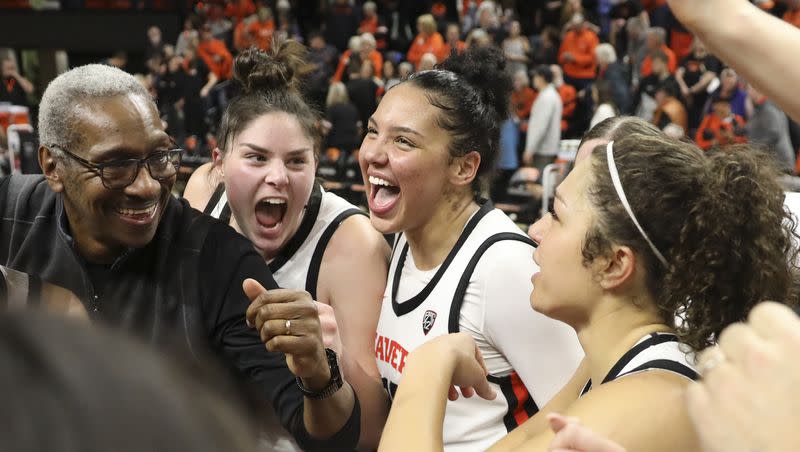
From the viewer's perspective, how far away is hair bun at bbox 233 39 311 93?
2.97 metres

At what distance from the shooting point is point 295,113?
2.95 metres

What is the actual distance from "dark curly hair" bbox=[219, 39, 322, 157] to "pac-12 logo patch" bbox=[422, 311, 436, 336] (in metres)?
0.78

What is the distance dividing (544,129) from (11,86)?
9.47 meters

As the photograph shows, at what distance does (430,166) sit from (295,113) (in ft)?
1.72

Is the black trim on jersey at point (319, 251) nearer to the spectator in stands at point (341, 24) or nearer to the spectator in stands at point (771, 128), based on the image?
the spectator in stands at point (771, 128)

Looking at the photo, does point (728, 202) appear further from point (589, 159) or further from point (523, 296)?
point (523, 296)

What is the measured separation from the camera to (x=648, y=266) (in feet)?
6.11

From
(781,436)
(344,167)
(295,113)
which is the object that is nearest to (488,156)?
(295,113)

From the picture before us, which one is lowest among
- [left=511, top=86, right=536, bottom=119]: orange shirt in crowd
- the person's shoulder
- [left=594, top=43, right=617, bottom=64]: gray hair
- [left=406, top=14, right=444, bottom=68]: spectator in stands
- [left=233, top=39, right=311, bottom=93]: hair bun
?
[left=511, top=86, right=536, bottom=119]: orange shirt in crowd

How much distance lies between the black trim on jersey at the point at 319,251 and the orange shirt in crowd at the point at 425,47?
10383 millimetres

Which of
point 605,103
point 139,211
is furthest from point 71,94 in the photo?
point 605,103

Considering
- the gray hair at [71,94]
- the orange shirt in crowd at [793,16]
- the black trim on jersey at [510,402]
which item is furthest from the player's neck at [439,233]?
the orange shirt in crowd at [793,16]

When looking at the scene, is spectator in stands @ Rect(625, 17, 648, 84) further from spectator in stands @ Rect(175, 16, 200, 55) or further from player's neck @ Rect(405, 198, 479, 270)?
player's neck @ Rect(405, 198, 479, 270)

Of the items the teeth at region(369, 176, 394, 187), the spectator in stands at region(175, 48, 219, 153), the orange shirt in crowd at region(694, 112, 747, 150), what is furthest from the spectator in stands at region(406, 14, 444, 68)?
the teeth at region(369, 176, 394, 187)
